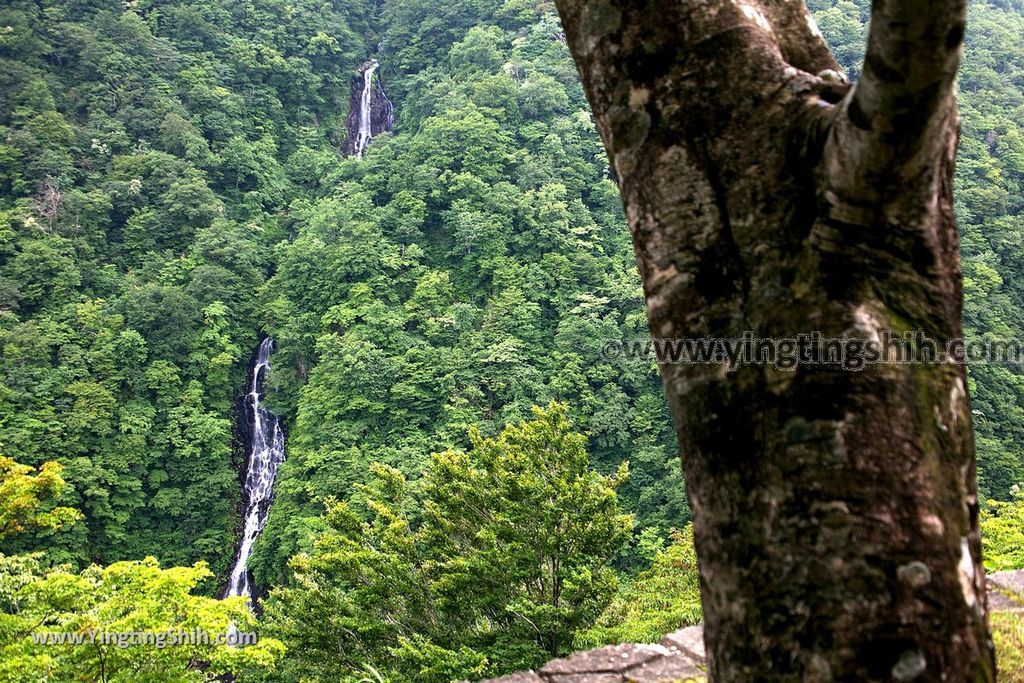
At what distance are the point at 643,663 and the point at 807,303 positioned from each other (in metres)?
2.79

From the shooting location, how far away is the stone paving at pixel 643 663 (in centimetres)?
328

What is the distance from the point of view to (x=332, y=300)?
26.4m

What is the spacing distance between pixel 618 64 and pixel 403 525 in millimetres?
9515

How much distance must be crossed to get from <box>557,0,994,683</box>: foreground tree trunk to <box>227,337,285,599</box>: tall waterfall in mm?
22059

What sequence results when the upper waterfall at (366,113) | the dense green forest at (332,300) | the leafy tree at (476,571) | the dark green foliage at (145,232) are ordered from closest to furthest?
the leafy tree at (476,571), the dense green forest at (332,300), the dark green foliage at (145,232), the upper waterfall at (366,113)

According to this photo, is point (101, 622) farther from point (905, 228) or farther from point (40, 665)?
point (905, 228)

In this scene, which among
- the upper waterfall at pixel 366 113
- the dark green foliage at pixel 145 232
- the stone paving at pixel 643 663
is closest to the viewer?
the stone paving at pixel 643 663

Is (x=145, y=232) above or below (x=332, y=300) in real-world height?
above

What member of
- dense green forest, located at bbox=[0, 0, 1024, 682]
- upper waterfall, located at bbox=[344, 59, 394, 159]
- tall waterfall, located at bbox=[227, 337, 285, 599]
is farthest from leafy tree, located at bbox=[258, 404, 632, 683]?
upper waterfall, located at bbox=[344, 59, 394, 159]

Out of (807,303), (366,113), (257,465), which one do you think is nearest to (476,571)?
(807,303)

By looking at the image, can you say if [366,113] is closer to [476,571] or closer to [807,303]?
[476,571]

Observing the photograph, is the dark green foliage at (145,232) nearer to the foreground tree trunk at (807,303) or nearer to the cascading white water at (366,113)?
the cascading white water at (366,113)

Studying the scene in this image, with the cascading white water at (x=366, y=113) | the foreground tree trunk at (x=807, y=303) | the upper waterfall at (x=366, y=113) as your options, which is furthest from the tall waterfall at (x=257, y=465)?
the foreground tree trunk at (x=807, y=303)

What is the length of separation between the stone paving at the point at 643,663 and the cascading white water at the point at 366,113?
37998 millimetres
